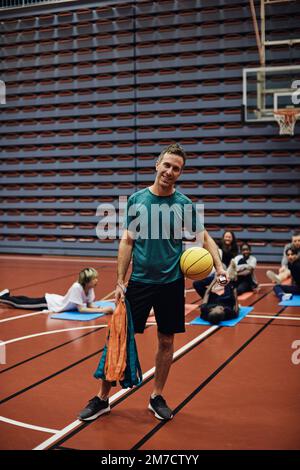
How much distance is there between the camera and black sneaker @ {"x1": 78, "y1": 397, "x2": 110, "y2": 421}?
3961mm

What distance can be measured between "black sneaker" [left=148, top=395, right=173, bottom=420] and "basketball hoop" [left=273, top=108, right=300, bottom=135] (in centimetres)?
810

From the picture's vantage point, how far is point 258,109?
1157 cm

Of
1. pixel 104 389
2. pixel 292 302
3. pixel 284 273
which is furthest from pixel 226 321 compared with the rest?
pixel 104 389

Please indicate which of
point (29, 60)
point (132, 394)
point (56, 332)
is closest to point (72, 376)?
point (132, 394)

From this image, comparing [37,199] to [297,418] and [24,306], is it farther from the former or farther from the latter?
[297,418]

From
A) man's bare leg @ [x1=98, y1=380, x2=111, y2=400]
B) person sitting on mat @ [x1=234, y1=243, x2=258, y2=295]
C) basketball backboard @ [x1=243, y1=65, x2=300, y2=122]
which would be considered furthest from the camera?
Result: basketball backboard @ [x1=243, y1=65, x2=300, y2=122]

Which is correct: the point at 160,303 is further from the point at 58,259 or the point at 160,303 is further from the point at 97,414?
the point at 58,259

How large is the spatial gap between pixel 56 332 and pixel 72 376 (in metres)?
1.67

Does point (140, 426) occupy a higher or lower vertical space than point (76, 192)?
lower

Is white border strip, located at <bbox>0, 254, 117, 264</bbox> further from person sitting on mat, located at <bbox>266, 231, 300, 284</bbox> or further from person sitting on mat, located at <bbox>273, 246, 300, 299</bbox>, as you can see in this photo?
person sitting on mat, located at <bbox>273, 246, 300, 299</bbox>

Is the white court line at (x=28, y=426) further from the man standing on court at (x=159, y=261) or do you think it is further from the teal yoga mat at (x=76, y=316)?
the teal yoga mat at (x=76, y=316)

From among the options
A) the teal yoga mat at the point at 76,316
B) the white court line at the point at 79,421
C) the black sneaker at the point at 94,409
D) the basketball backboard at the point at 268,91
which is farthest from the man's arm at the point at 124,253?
the basketball backboard at the point at 268,91

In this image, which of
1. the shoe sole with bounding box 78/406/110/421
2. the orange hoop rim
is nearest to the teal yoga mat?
the shoe sole with bounding box 78/406/110/421

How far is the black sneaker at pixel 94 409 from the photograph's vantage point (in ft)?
13.0
